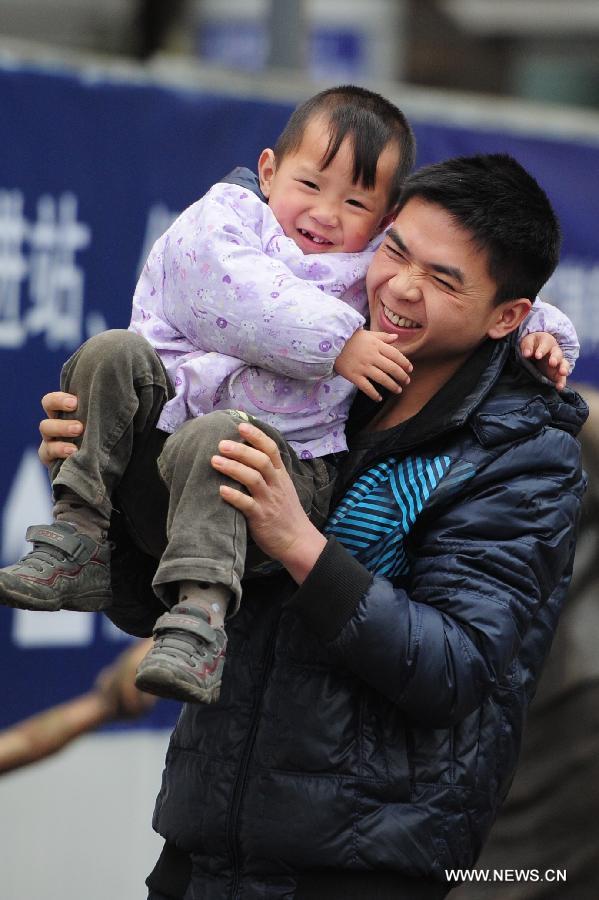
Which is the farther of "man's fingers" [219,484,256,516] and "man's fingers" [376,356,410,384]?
"man's fingers" [376,356,410,384]

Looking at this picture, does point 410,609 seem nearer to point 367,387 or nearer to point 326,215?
point 367,387

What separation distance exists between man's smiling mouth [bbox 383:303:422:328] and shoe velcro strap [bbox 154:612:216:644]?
1.90 ft

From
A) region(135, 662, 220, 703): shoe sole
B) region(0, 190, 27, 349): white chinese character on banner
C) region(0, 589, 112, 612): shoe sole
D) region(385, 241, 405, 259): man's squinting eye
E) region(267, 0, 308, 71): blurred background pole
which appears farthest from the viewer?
region(267, 0, 308, 71): blurred background pole

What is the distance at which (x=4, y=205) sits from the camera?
3684mm

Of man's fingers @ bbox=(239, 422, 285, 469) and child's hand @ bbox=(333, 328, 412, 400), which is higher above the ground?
child's hand @ bbox=(333, 328, 412, 400)

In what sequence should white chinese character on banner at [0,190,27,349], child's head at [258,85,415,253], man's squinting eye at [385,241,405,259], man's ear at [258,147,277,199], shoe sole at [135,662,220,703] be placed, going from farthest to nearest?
white chinese character on banner at [0,190,27,349] < man's ear at [258,147,277,199] < child's head at [258,85,415,253] < man's squinting eye at [385,241,405,259] < shoe sole at [135,662,220,703]

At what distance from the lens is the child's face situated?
221 cm

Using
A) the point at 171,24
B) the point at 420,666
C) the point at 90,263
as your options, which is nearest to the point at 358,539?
the point at 420,666

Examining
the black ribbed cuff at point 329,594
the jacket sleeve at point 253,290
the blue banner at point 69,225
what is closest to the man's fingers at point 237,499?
the black ribbed cuff at point 329,594

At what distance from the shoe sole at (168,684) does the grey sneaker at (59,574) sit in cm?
22

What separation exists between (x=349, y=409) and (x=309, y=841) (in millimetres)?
688

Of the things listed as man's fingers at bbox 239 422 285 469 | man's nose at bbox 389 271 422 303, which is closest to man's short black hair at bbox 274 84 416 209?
man's nose at bbox 389 271 422 303

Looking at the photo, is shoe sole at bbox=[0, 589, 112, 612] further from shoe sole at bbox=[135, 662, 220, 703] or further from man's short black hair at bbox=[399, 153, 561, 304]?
man's short black hair at bbox=[399, 153, 561, 304]

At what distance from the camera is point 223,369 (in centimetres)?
207
